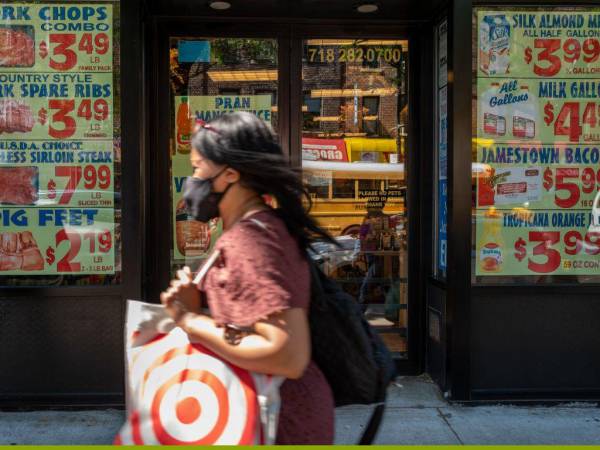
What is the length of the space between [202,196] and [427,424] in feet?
10.8

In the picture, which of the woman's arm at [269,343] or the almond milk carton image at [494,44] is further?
the almond milk carton image at [494,44]

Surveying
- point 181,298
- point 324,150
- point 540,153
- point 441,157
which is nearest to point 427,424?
point 441,157

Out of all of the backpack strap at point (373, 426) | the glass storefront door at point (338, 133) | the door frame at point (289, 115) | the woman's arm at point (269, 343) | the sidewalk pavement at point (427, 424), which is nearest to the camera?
the woman's arm at point (269, 343)

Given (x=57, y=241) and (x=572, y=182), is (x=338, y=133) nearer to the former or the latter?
(x=572, y=182)

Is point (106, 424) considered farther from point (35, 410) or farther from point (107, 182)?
point (107, 182)

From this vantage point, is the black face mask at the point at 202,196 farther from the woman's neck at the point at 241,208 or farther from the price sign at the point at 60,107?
the price sign at the point at 60,107

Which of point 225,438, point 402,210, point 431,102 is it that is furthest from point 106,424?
point 431,102

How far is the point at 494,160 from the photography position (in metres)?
4.84

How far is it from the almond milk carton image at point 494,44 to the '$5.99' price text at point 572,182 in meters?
0.90

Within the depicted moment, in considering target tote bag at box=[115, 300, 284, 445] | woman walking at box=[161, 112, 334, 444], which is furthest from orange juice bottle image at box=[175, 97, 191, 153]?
target tote bag at box=[115, 300, 284, 445]

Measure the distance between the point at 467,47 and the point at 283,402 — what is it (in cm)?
377

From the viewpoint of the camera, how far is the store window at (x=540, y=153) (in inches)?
191

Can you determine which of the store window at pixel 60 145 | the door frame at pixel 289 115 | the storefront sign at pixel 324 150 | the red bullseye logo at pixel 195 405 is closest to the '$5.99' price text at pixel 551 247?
the door frame at pixel 289 115

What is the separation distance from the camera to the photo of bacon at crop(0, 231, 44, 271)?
4703mm
